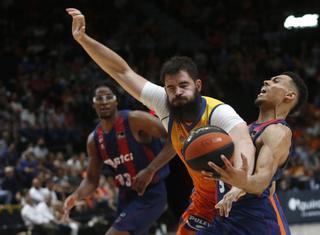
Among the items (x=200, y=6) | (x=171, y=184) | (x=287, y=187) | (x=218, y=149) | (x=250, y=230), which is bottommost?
(x=287, y=187)

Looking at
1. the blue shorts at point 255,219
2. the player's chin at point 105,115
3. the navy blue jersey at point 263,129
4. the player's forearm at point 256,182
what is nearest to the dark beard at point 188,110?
the navy blue jersey at point 263,129

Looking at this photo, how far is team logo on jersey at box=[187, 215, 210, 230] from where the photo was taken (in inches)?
170

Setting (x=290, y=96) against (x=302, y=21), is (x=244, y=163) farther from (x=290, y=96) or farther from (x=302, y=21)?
(x=302, y=21)

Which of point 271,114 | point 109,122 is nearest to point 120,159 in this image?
point 109,122

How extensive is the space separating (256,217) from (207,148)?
28.9 inches

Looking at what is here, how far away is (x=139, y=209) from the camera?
5594 millimetres

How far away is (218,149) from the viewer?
3.25 meters

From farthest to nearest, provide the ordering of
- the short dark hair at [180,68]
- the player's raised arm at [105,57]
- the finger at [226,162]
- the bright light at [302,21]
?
the bright light at [302,21]
the player's raised arm at [105,57]
the short dark hair at [180,68]
the finger at [226,162]

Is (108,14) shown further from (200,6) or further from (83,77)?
(83,77)

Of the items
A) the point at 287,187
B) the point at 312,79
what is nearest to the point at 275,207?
the point at 287,187

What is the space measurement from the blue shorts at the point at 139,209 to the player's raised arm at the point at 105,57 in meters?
1.49

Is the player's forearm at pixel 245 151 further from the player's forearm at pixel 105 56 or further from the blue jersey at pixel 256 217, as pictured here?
the player's forearm at pixel 105 56

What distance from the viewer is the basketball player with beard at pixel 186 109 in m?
3.80

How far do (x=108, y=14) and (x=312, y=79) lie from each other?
6710mm
